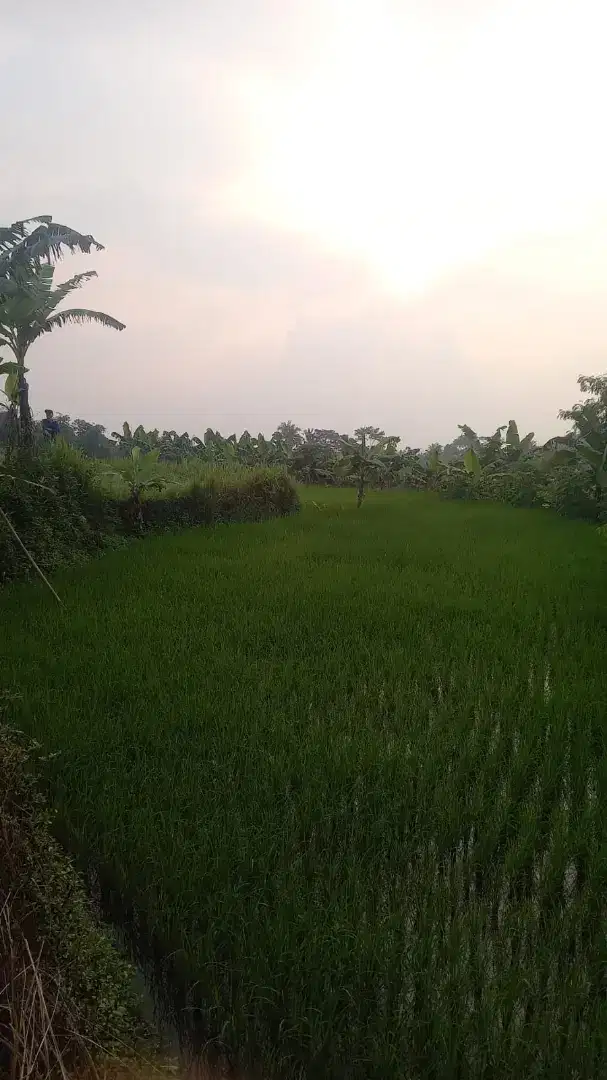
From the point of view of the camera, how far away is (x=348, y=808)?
2.25 metres

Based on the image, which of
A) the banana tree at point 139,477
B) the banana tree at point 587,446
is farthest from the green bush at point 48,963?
the banana tree at point 587,446

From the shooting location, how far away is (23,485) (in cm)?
596

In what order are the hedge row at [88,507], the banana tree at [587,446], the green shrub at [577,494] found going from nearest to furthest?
the hedge row at [88,507]
the banana tree at [587,446]
the green shrub at [577,494]

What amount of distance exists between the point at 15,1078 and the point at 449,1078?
2.85ft

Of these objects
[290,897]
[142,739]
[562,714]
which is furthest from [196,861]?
[562,714]

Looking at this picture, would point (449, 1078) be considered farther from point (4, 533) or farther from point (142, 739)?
point (4, 533)

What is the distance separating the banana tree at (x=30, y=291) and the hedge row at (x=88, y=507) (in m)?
2.06

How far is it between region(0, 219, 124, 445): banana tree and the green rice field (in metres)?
5.65

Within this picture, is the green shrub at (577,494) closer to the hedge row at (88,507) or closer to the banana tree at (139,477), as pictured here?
the hedge row at (88,507)

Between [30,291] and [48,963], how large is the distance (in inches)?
383


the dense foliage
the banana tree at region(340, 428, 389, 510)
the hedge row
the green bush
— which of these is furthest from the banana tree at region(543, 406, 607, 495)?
the green bush

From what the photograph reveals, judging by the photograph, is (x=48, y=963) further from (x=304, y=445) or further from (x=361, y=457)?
(x=304, y=445)

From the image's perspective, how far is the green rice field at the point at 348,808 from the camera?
1464 millimetres

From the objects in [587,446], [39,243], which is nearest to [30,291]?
[39,243]
